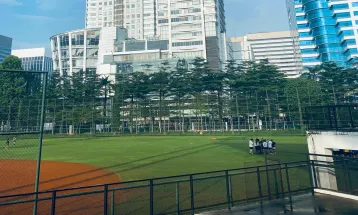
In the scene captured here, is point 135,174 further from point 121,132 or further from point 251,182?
point 121,132

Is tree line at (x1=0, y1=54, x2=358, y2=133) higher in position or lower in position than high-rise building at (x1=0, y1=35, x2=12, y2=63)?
lower

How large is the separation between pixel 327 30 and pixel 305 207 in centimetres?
12202

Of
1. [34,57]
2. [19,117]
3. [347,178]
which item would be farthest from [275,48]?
[34,57]

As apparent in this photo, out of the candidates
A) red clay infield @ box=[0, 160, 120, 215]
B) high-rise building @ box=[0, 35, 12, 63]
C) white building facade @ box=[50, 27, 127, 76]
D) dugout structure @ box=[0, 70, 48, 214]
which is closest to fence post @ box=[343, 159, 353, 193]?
red clay infield @ box=[0, 160, 120, 215]

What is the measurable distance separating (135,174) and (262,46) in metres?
194

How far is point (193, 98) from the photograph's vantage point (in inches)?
2549

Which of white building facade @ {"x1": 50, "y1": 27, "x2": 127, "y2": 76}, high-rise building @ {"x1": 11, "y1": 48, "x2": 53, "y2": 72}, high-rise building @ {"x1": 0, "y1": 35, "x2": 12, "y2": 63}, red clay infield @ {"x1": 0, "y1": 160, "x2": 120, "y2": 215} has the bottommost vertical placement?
red clay infield @ {"x1": 0, "y1": 160, "x2": 120, "y2": 215}

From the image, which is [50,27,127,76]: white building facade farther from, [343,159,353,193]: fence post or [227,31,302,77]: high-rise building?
[343,159,353,193]: fence post

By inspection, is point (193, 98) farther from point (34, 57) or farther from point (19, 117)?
point (34, 57)

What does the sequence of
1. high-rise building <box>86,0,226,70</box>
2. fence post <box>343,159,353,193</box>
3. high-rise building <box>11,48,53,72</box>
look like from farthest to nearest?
high-rise building <box>11,48,53,72</box> < high-rise building <box>86,0,226,70</box> < fence post <box>343,159,353,193</box>

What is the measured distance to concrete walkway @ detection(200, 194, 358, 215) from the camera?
747 cm

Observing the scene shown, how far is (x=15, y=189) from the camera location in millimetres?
12484

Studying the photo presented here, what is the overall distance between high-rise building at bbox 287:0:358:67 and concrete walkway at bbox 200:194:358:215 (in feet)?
351

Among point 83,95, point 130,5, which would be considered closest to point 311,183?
point 83,95
